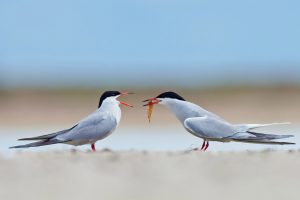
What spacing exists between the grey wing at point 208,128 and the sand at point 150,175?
714mm

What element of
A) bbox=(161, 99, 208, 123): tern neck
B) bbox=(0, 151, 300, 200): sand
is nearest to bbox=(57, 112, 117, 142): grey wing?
bbox=(161, 99, 208, 123): tern neck

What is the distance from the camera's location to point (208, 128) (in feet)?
35.5

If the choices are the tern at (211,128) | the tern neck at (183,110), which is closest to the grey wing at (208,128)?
the tern at (211,128)

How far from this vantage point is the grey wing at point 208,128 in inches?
425

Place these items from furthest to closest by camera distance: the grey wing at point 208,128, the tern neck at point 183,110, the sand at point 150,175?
the tern neck at point 183,110
the grey wing at point 208,128
the sand at point 150,175

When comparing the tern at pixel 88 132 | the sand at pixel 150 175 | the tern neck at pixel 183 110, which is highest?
Answer: the tern neck at pixel 183 110

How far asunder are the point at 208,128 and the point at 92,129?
111 cm

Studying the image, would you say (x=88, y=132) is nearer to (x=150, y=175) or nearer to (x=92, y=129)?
(x=92, y=129)

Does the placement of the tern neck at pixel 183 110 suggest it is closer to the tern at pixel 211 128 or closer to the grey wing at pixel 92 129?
the tern at pixel 211 128

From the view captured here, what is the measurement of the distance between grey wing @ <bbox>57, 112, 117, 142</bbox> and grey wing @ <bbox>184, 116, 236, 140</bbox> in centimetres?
75

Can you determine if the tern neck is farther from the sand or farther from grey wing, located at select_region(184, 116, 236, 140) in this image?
the sand

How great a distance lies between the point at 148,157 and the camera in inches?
385

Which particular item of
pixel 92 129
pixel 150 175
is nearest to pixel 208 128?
pixel 92 129

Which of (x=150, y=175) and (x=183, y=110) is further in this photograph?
(x=183, y=110)
